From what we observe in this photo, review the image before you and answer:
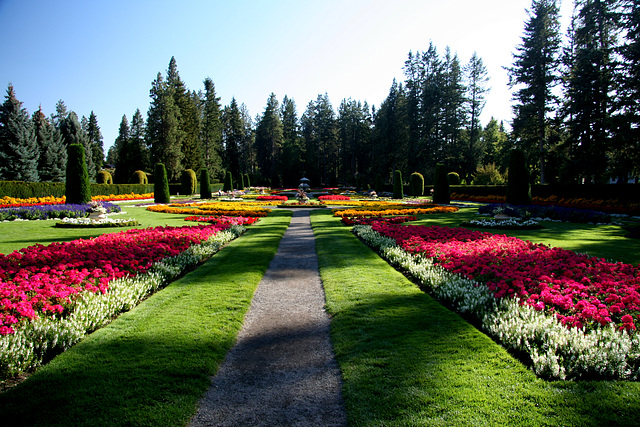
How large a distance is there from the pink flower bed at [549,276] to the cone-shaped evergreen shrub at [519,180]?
35.4 ft

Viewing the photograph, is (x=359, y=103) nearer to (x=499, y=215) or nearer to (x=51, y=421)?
(x=499, y=215)

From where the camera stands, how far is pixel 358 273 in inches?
274

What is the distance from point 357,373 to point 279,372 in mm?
771

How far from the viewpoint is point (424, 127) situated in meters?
47.7

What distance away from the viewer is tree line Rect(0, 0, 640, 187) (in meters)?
24.9

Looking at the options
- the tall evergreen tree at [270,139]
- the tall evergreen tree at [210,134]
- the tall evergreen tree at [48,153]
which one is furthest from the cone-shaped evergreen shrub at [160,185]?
the tall evergreen tree at [270,139]

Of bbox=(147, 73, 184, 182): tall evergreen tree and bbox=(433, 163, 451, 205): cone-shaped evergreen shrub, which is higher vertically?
bbox=(147, 73, 184, 182): tall evergreen tree

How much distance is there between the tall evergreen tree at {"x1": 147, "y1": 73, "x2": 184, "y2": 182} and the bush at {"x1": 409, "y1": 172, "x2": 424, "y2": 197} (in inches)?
1170

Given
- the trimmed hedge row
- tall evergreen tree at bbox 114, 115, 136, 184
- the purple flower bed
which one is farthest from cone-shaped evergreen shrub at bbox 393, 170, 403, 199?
tall evergreen tree at bbox 114, 115, 136, 184

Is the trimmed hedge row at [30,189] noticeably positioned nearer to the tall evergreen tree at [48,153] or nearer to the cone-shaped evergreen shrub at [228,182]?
the tall evergreen tree at [48,153]

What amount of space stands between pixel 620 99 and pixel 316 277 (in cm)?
2732

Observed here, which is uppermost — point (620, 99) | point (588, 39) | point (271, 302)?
point (588, 39)

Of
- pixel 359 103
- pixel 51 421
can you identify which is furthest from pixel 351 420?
pixel 359 103

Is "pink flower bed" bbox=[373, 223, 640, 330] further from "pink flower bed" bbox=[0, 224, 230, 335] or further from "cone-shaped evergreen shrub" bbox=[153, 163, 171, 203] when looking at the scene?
"cone-shaped evergreen shrub" bbox=[153, 163, 171, 203]
